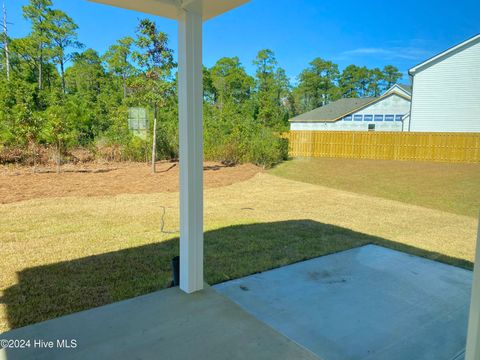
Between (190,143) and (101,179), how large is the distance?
364 cm

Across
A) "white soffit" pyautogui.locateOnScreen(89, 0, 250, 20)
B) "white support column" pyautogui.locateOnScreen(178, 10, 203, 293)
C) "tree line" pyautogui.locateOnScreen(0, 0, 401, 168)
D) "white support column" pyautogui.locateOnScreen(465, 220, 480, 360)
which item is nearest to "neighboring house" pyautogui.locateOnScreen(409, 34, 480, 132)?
"tree line" pyautogui.locateOnScreen(0, 0, 401, 168)

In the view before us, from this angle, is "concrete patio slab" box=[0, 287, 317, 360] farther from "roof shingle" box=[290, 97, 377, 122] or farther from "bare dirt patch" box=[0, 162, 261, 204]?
"bare dirt patch" box=[0, 162, 261, 204]

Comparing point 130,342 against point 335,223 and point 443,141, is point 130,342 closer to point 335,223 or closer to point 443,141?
point 443,141

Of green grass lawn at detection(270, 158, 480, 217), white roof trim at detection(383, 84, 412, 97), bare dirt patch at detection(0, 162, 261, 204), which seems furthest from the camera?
bare dirt patch at detection(0, 162, 261, 204)

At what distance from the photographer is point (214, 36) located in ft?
9.83

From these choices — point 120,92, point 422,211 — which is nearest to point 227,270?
point 422,211

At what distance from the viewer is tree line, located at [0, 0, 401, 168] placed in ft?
9.07

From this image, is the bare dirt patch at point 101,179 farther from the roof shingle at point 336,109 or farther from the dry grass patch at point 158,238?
the roof shingle at point 336,109

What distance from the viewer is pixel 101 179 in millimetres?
5039

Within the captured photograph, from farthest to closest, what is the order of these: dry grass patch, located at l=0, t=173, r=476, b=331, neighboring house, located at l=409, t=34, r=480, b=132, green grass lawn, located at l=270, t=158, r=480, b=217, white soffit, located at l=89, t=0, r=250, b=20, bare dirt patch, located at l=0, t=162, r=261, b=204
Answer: bare dirt patch, located at l=0, t=162, r=261, b=204
dry grass patch, located at l=0, t=173, r=476, b=331
green grass lawn, located at l=270, t=158, r=480, b=217
white soffit, located at l=89, t=0, r=250, b=20
neighboring house, located at l=409, t=34, r=480, b=132

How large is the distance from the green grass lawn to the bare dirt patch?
1.50m

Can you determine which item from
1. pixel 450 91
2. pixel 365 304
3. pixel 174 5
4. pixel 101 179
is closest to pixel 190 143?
pixel 174 5

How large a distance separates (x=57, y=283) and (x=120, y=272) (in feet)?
1.37

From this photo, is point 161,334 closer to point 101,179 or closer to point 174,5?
point 174,5
